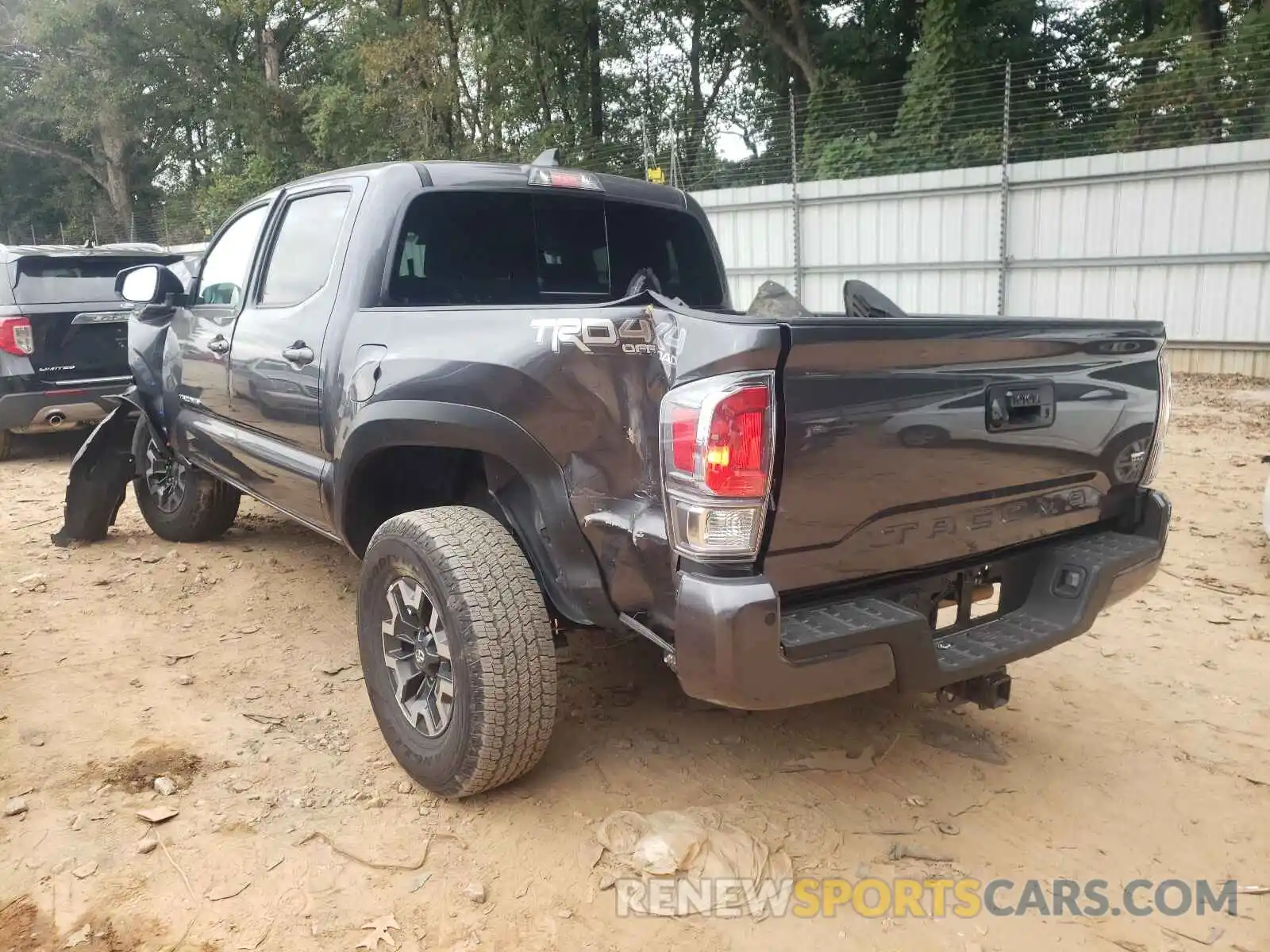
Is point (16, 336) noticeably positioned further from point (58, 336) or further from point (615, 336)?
point (615, 336)

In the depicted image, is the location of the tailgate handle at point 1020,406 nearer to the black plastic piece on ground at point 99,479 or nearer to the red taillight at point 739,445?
the red taillight at point 739,445

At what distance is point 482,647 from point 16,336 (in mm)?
6274

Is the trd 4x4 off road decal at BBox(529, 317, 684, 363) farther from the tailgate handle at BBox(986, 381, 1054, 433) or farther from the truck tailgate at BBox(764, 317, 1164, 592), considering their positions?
the tailgate handle at BBox(986, 381, 1054, 433)

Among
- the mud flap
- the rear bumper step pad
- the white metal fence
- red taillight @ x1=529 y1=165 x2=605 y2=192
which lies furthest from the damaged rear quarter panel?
the white metal fence

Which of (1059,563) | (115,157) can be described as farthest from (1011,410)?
(115,157)

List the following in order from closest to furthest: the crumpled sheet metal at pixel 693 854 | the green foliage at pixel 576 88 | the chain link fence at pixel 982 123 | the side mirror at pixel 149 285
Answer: the crumpled sheet metal at pixel 693 854, the side mirror at pixel 149 285, the chain link fence at pixel 982 123, the green foliage at pixel 576 88

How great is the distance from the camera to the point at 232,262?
4.25 m

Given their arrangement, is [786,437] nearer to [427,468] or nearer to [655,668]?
[427,468]

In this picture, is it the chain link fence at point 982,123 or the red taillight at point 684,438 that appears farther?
the chain link fence at point 982,123

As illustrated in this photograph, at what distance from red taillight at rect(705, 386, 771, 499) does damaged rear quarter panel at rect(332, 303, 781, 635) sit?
0.07m

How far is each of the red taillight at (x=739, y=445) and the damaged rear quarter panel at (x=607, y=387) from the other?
0.24 feet

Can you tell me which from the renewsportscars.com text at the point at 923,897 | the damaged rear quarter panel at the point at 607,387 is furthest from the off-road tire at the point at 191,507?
the renewsportscars.com text at the point at 923,897

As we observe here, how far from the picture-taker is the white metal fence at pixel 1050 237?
413 inches

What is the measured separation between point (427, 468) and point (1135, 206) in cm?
1068
